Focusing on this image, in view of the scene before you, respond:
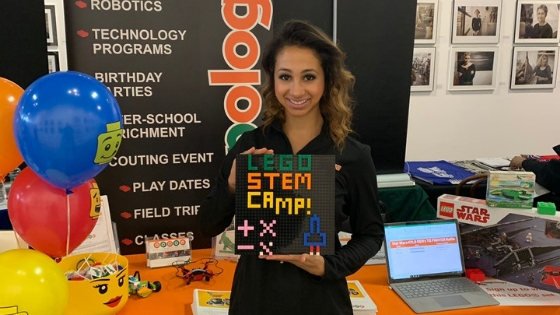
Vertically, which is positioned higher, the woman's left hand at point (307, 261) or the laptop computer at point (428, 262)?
the woman's left hand at point (307, 261)

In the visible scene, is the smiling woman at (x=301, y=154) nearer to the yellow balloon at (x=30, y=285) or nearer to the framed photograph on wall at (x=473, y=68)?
the yellow balloon at (x=30, y=285)

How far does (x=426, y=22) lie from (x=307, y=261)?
149 inches

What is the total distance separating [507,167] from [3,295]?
358 cm

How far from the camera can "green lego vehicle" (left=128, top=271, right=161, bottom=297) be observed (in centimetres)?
178

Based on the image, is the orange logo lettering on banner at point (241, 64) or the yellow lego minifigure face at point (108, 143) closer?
the yellow lego minifigure face at point (108, 143)

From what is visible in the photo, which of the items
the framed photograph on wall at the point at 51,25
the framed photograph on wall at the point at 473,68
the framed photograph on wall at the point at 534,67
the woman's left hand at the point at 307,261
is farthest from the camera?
the framed photograph on wall at the point at 534,67

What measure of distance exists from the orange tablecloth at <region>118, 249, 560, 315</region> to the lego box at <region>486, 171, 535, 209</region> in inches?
15.8

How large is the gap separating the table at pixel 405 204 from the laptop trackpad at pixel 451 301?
0.83 meters

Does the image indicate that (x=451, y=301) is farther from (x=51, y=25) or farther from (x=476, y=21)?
(x=476, y=21)

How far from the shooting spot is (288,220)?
1.33m

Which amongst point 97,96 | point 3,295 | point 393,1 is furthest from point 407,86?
point 3,295

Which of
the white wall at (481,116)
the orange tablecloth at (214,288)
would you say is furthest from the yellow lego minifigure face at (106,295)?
the white wall at (481,116)

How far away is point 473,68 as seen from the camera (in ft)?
15.5

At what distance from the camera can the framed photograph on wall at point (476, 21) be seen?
4.55 m
